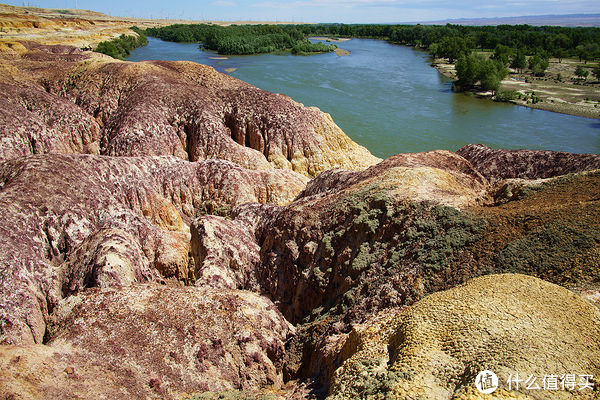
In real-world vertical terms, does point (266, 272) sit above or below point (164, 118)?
below

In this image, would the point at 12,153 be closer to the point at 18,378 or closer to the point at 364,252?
the point at 18,378

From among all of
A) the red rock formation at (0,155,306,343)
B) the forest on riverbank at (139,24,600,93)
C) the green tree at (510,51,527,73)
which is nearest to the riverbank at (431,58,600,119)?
the green tree at (510,51,527,73)

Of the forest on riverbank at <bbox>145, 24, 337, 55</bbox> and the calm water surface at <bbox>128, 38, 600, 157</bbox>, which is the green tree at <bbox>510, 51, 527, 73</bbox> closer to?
the calm water surface at <bbox>128, 38, 600, 157</bbox>

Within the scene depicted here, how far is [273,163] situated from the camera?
24.8 meters

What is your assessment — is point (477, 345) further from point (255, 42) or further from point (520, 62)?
point (255, 42)

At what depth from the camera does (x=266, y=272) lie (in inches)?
477

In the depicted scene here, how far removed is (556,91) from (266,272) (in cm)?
7251

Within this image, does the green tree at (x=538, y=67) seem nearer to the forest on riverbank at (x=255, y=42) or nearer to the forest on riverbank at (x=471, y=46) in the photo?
the forest on riverbank at (x=471, y=46)

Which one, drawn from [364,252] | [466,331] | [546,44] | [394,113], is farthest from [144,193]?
[546,44]

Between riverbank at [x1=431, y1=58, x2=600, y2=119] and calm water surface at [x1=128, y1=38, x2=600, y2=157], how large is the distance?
110 inches

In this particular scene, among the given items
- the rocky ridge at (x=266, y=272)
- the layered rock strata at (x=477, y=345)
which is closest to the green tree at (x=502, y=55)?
the rocky ridge at (x=266, y=272)

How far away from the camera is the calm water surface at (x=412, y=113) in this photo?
4441cm

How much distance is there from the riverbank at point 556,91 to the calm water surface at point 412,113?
2.80 meters

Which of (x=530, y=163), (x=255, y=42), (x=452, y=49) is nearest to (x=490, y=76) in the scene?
(x=452, y=49)
